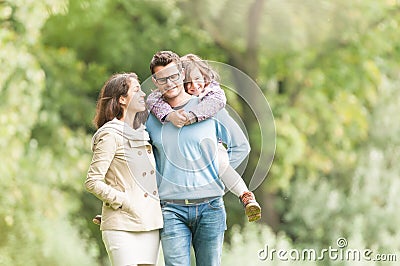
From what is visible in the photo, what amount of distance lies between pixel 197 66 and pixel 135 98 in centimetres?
29

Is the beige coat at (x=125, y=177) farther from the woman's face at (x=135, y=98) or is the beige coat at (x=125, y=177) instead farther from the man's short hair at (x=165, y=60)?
the man's short hair at (x=165, y=60)

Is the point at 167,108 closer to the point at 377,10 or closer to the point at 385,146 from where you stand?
the point at 377,10

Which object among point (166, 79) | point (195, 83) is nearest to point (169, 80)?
point (166, 79)

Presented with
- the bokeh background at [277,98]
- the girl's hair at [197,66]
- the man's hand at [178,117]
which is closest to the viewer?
the man's hand at [178,117]

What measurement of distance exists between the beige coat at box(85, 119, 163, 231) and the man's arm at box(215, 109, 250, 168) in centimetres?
31

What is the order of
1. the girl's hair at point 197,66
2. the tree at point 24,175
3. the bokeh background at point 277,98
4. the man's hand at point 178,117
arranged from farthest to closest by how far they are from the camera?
1. the bokeh background at point 277,98
2. the tree at point 24,175
3. the girl's hair at point 197,66
4. the man's hand at point 178,117

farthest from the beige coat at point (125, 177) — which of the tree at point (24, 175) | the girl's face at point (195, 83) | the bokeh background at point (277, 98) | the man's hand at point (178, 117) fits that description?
the bokeh background at point (277, 98)

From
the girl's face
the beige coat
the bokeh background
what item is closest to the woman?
the beige coat

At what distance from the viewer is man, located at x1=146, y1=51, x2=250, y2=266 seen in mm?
3488

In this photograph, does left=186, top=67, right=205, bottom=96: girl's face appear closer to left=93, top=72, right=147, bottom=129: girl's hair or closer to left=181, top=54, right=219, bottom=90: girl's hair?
left=181, top=54, right=219, bottom=90: girl's hair

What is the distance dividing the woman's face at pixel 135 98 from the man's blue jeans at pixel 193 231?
1.31 feet

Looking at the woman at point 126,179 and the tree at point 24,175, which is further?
the tree at point 24,175

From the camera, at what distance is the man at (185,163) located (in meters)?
3.49

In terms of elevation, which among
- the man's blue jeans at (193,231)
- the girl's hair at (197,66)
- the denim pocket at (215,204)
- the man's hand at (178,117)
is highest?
the girl's hair at (197,66)
